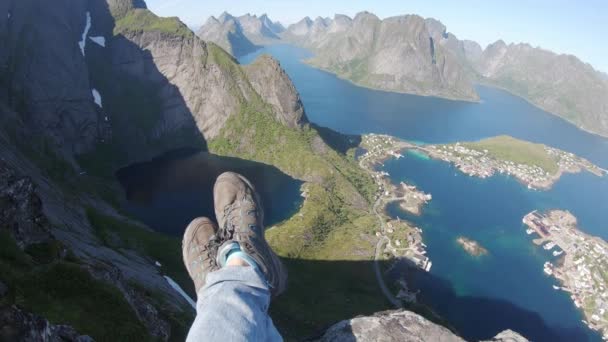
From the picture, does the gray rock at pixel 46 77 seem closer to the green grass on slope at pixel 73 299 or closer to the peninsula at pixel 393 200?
the peninsula at pixel 393 200

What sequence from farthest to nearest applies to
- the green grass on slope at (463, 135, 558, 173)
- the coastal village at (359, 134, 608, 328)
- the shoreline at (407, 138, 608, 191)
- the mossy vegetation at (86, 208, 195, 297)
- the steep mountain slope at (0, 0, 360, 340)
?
1. the green grass on slope at (463, 135, 558, 173)
2. the shoreline at (407, 138, 608, 191)
3. the coastal village at (359, 134, 608, 328)
4. the steep mountain slope at (0, 0, 360, 340)
5. the mossy vegetation at (86, 208, 195, 297)

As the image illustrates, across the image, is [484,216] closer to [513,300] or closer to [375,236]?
[513,300]

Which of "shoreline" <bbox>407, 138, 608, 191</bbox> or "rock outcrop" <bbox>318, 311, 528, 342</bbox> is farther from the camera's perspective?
"shoreline" <bbox>407, 138, 608, 191</bbox>

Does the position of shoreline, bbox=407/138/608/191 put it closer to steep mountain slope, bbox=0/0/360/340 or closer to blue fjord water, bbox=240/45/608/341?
blue fjord water, bbox=240/45/608/341

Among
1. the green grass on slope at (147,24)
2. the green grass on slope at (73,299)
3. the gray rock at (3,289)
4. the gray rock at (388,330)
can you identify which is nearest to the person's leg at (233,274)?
the gray rock at (388,330)

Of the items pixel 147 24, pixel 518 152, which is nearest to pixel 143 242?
pixel 147 24

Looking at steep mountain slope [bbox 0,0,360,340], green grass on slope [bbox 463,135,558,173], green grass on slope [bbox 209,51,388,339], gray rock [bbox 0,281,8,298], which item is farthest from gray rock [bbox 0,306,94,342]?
green grass on slope [bbox 463,135,558,173]

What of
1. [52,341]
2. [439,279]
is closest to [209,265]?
[52,341]
